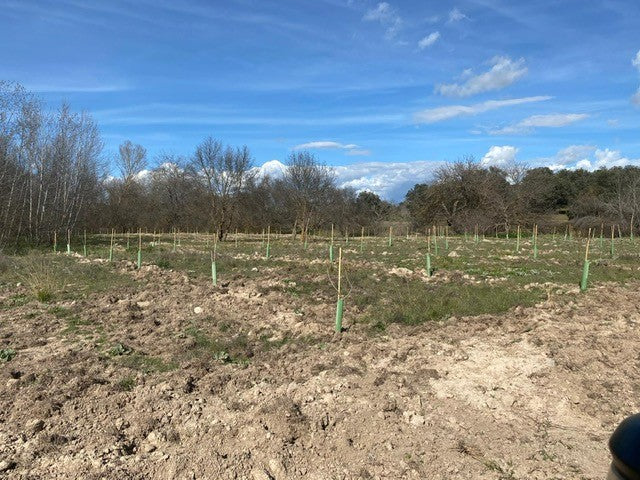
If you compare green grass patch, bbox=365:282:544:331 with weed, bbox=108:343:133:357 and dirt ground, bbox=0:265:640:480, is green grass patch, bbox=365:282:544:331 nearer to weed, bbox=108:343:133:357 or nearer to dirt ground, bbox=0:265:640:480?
dirt ground, bbox=0:265:640:480

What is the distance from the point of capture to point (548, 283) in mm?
9164

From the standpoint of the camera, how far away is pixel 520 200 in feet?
132

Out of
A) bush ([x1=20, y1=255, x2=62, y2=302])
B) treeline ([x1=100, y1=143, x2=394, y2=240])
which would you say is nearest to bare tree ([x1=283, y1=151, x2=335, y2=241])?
treeline ([x1=100, y1=143, x2=394, y2=240])

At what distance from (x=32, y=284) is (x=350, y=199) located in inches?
1557

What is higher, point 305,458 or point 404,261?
point 404,261

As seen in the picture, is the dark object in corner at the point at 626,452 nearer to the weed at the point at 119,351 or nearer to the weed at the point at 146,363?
the weed at the point at 146,363

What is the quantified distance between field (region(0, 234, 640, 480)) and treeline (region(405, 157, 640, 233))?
1268 inches

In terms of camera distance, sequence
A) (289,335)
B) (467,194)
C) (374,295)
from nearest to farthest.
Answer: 1. (289,335)
2. (374,295)
3. (467,194)

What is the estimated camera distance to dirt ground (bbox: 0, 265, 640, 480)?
373 cm

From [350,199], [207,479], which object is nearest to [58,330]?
[207,479]

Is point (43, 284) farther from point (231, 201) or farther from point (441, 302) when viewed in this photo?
point (231, 201)

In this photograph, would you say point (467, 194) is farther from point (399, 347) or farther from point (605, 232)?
point (399, 347)

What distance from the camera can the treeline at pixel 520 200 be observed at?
→ 38.8 m

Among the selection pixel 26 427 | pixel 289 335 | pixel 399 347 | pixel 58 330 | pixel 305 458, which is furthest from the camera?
pixel 58 330
